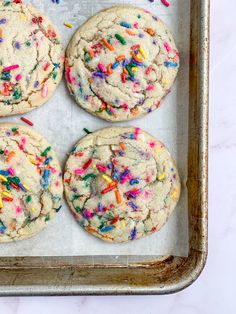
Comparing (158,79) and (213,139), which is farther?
(213,139)

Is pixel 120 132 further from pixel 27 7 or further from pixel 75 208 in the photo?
pixel 27 7

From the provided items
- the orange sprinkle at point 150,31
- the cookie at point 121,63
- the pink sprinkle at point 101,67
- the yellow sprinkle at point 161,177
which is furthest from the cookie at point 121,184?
the orange sprinkle at point 150,31

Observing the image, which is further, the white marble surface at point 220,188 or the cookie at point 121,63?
the white marble surface at point 220,188

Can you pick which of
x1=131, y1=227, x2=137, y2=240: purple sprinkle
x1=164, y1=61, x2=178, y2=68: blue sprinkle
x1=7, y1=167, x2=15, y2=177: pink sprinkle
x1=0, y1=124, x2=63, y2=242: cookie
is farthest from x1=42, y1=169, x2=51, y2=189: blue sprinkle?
x1=164, y1=61, x2=178, y2=68: blue sprinkle

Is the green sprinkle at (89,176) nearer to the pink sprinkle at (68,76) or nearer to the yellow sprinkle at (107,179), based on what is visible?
the yellow sprinkle at (107,179)

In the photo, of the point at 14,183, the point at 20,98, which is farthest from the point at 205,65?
the point at 14,183

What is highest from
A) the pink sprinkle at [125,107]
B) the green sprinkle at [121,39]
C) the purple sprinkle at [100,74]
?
the green sprinkle at [121,39]

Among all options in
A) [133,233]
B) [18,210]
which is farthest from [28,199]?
[133,233]
